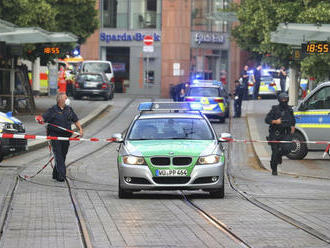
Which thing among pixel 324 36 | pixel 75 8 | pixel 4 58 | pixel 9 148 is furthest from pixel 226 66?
pixel 9 148

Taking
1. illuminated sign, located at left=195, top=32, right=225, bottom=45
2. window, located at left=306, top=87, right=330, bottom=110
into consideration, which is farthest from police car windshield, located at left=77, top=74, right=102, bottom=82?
window, located at left=306, top=87, right=330, bottom=110

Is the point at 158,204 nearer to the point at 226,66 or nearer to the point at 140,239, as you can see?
the point at 140,239

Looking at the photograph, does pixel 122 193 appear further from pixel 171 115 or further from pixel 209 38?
pixel 209 38

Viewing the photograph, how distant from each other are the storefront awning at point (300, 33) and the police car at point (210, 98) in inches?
337

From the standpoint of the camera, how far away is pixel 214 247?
32.4ft

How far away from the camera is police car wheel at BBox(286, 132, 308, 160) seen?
79.4 feet

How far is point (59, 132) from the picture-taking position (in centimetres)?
1822

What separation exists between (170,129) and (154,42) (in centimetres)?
5230

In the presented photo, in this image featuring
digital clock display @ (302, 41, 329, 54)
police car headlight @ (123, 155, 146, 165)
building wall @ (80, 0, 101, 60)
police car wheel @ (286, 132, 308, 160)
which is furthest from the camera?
building wall @ (80, 0, 101, 60)

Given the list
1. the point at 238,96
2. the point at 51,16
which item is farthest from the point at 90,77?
the point at 238,96

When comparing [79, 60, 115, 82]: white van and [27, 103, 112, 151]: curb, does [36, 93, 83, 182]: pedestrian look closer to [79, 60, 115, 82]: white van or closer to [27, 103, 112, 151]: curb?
[27, 103, 112, 151]: curb

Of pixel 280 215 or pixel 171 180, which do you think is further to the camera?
pixel 171 180

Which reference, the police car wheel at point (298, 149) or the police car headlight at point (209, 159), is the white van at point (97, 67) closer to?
→ the police car wheel at point (298, 149)

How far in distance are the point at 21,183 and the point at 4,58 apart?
19582 millimetres
